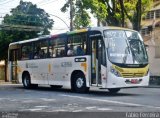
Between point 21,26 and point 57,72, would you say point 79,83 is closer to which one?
point 57,72

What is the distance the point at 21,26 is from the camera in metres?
49.2

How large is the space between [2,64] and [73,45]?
41.4m

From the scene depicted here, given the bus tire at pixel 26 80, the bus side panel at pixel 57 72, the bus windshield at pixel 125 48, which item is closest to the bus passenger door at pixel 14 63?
the bus tire at pixel 26 80

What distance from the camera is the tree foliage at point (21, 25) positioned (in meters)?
49.6

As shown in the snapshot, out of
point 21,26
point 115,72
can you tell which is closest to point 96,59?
point 115,72

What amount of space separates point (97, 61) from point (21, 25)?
32029mm

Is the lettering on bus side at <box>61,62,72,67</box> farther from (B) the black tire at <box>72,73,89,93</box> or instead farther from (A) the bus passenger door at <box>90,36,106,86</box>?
(A) the bus passenger door at <box>90,36,106,86</box>

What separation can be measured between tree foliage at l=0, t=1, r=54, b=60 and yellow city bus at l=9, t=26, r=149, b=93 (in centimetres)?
2642

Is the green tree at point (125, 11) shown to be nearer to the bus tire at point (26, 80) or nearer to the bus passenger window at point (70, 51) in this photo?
the bus tire at point (26, 80)

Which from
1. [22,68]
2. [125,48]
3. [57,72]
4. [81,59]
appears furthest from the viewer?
[22,68]

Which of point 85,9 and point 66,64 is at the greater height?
point 85,9

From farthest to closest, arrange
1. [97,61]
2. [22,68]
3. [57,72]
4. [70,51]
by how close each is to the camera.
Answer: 1. [22,68]
2. [57,72]
3. [70,51]
4. [97,61]

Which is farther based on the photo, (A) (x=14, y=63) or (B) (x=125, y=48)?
(A) (x=14, y=63)

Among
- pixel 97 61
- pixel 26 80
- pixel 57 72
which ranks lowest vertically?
pixel 26 80
